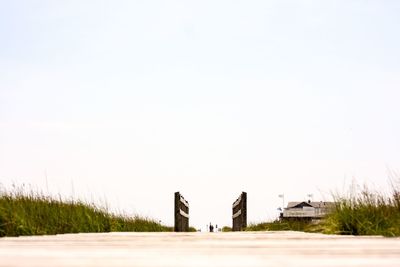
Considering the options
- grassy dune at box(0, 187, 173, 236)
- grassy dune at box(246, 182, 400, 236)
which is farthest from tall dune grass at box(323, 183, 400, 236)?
grassy dune at box(0, 187, 173, 236)

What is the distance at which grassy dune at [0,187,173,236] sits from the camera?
A: 606cm

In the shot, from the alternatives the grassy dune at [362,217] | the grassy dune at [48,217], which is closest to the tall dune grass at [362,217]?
the grassy dune at [362,217]

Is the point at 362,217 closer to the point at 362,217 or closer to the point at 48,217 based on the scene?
the point at 362,217

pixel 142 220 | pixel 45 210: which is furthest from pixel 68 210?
pixel 142 220

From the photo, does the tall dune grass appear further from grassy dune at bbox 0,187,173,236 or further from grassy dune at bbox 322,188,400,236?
grassy dune at bbox 0,187,173,236

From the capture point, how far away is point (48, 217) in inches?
278

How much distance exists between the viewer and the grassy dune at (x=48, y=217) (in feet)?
19.9

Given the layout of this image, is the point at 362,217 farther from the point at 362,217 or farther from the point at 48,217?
the point at 48,217

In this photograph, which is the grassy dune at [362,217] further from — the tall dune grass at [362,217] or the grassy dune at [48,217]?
the grassy dune at [48,217]

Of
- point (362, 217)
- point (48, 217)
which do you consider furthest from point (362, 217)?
point (48, 217)

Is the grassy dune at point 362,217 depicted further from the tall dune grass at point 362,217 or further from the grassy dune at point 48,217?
the grassy dune at point 48,217

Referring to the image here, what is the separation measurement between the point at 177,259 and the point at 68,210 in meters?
5.87

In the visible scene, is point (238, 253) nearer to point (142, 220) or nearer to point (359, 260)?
point (359, 260)

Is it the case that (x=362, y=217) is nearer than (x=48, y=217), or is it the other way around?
(x=362, y=217)
